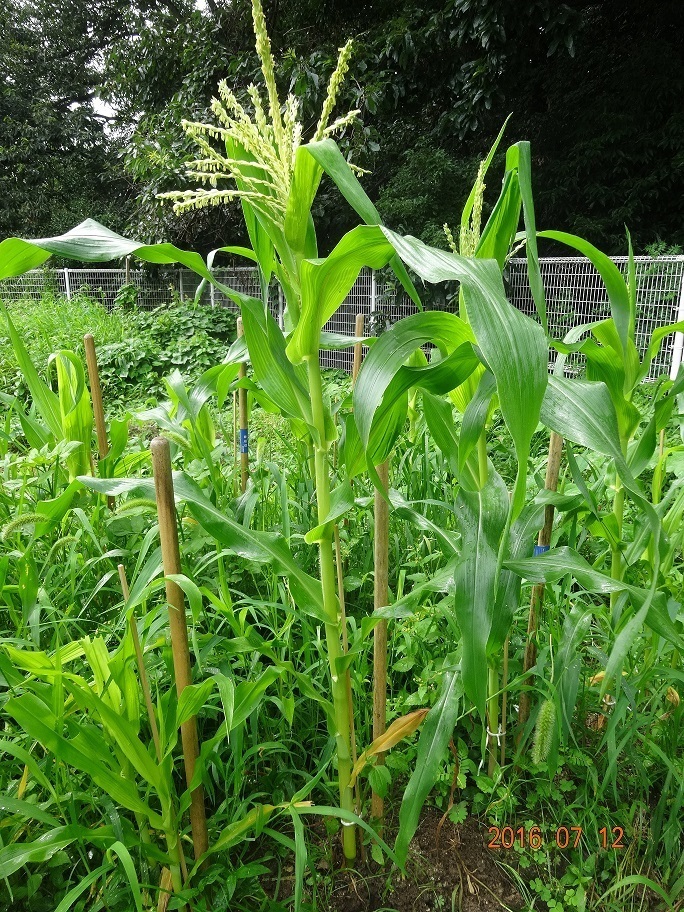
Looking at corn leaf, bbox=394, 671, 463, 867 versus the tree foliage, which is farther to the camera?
the tree foliage

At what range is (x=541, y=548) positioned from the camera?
103cm

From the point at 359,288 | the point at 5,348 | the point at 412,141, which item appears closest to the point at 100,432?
the point at 5,348

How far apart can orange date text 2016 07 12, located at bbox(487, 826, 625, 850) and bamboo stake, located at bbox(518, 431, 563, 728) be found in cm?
18

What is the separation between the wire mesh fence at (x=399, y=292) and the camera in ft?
13.4

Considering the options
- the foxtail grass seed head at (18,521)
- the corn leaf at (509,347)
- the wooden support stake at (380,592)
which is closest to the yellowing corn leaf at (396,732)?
the wooden support stake at (380,592)

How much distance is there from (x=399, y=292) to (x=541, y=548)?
514 centimetres

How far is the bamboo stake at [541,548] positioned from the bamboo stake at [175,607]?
1.98 feet

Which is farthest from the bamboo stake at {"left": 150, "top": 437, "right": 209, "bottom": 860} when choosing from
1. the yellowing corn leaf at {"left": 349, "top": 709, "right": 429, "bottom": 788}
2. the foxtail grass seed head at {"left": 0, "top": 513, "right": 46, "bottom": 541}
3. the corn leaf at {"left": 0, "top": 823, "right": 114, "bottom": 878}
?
the foxtail grass seed head at {"left": 0, "top": 513, "right": 46, "bottom": 541}

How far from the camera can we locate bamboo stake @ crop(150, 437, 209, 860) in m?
0.73

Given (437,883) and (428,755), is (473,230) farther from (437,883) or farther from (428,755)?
(437,883)

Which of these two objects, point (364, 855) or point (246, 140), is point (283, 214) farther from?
point (364, 855)

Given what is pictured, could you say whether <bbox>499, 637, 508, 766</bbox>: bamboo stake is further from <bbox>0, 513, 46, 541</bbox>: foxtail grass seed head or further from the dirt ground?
<bbox>0, 513, 46, 541</bbox>: foxtail grass seed head

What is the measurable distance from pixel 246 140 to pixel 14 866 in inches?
39.8

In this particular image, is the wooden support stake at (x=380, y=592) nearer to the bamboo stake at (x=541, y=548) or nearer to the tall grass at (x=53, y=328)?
the bamboo stake at (x=541, y=548)
